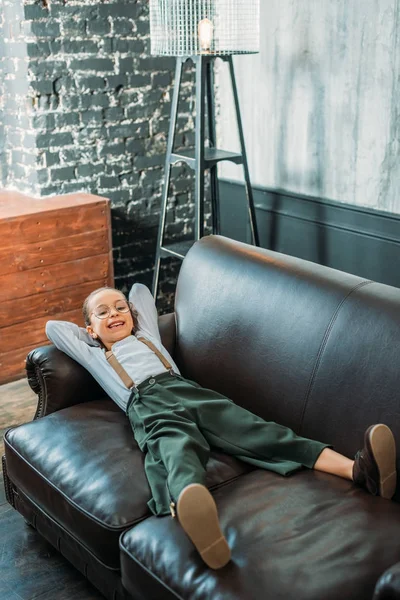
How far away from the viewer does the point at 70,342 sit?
2.42m

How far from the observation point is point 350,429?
2.06 m

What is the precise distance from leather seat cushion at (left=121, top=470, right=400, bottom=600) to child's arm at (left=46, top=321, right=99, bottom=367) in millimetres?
684

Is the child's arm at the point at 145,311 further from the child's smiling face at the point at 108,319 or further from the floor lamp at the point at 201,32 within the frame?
the floor lamp at the point at 201,32

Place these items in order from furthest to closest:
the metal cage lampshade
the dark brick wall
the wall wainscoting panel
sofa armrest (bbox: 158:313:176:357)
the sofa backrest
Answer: the dark brick wall → the wall wainscoting panel → the metal cage lampshade → sofa armrest (bbox: 158:313:176:357) → the sofa backrest

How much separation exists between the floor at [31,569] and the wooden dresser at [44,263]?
3.46ft

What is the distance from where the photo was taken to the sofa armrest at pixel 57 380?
2.42m

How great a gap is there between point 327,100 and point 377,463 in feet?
7.06

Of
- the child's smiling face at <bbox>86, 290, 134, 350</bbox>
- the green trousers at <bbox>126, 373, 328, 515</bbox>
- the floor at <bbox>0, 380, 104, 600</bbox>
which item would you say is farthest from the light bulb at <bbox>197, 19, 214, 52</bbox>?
the floor at <bbox>0, 380, 104, 600</bbox>

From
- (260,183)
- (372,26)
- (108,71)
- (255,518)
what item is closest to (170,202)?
(260,183)

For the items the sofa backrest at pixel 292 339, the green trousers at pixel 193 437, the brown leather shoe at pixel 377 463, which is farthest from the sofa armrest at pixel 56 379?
the brown leather shoe at pixel 377 463

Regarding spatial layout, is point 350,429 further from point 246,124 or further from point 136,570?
point 246,124

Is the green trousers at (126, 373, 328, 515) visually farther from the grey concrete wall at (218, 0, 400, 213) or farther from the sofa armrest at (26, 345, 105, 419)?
the grey concrete wall at (218, 0, 400, 213)

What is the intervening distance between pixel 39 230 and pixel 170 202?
1051 millimetres

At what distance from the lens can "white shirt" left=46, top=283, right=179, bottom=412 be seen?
93.2 inches
